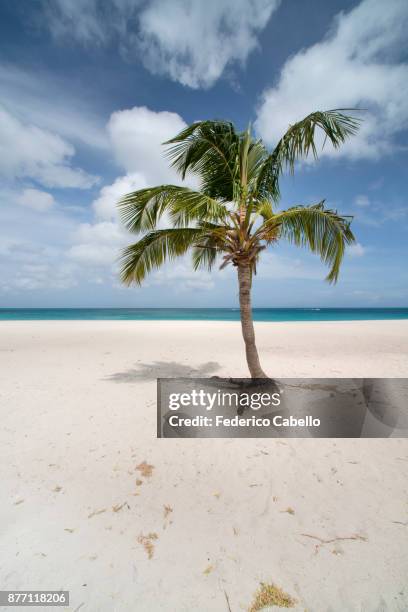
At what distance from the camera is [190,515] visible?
2.90 m

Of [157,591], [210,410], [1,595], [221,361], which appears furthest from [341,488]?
[221,361]

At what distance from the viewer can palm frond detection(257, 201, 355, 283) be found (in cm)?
537

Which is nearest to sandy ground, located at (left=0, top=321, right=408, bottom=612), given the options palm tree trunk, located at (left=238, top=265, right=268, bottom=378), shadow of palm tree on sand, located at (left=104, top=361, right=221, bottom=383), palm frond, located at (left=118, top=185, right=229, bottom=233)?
palm tree trunk, located at (left=238, top=265, right=268, bottom=378)

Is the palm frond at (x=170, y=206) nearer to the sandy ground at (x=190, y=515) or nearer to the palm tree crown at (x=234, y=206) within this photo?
the palm tree crown at (x=234, y=206)

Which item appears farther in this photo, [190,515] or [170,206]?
[170,206]

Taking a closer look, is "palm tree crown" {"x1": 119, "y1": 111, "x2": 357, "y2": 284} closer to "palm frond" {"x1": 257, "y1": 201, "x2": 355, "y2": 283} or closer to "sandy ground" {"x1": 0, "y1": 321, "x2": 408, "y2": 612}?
"palm frond" {"x1": 257, "y1": 201, "x2": 355, "y2": 283}

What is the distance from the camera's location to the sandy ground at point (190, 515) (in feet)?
7.13

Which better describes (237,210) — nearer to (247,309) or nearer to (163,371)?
(247,309)

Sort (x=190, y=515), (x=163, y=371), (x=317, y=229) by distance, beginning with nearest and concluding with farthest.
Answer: (x=190, y=515), (x=317, y=229), (x=163, y=371)

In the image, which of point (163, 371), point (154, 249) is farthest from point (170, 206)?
point (163, 371)

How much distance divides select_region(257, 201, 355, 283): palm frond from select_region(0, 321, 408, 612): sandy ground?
3511mm

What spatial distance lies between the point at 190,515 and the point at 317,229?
5.15 m

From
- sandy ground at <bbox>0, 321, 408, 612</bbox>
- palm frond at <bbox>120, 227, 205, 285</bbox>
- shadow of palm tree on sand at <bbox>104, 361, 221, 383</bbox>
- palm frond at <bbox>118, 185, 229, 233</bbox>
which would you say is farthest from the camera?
shadow of palm tree on sand at <bbox>104, 361, 221, 383</bbox>

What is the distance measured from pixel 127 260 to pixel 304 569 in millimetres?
6157
